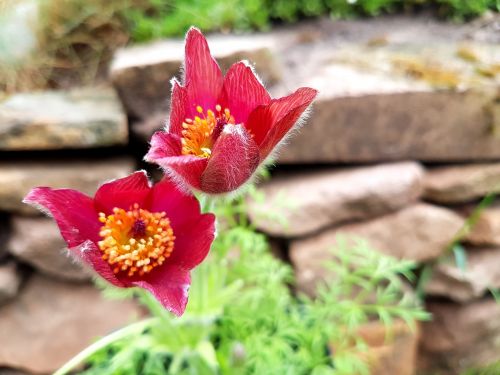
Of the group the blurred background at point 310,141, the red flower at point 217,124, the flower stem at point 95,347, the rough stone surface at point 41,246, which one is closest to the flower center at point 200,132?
the red flower at point 217,124

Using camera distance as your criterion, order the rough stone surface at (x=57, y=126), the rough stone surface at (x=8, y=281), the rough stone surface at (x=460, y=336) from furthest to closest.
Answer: the rough stone surface at (x=460, y=336) < the rough stone surface at (x=8, y=281) < the rough stone surface at (x=57, y=126)

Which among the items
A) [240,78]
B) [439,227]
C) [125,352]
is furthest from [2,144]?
[439,227]

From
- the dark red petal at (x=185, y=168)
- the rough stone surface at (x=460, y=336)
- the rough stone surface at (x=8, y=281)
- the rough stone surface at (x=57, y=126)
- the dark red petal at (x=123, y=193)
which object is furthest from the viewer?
the rough stone surface at (x=460, y=336)

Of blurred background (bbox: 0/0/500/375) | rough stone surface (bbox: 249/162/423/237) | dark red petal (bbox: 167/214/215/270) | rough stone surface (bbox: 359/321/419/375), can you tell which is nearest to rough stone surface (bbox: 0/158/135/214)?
blurred background (bbox: 0/0/500/375)

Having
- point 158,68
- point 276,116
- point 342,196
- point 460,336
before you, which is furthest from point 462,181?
point 276,116

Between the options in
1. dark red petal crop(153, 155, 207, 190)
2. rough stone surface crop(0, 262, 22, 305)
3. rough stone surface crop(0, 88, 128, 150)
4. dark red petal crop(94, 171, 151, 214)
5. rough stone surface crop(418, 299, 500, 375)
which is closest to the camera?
dark red petal crop(153, 155, 207, 190)

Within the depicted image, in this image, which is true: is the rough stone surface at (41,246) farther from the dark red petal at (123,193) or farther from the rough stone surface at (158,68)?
the dark red petal at (123,193)

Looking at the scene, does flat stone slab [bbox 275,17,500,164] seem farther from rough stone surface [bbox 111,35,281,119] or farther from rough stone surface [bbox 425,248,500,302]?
rough stone surface [bbox 425,248,500,302]

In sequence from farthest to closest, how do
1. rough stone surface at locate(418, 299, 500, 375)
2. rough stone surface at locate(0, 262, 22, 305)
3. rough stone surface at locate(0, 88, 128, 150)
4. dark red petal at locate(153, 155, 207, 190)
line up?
1. rough stone surface at locate(418, 299, 500, 375)
2. rough stone surface at locate(0, 262, 22, 305)
3. rough stone surface at locate(0, 88, 128, 150)
4. dark red petal at locate(153, 155, 207, 190)
